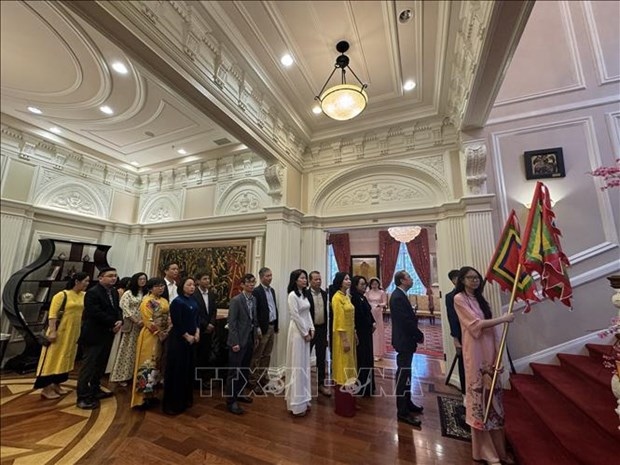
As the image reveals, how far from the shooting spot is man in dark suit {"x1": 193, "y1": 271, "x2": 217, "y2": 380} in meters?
3.01

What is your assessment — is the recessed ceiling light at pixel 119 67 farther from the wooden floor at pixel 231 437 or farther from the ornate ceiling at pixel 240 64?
the wooden floor at pixel 231 437

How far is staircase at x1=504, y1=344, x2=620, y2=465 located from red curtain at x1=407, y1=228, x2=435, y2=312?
566cm

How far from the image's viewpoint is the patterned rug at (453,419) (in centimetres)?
217

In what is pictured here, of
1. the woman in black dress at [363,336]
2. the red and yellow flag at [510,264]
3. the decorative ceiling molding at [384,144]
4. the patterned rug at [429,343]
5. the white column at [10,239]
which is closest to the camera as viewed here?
the white column at [10,239]

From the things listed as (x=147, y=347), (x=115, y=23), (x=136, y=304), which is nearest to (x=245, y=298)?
(x=147, y=347)

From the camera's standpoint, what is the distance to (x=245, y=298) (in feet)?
9.04

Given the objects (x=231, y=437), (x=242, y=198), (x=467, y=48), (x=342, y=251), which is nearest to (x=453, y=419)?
(x=231, y=437)

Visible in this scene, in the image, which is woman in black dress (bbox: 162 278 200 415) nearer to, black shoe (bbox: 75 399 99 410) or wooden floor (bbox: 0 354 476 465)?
wooden floor (bbox: 0 354 476 465)

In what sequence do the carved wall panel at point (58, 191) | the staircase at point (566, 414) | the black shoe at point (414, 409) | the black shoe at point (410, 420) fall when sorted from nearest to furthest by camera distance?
the carved wall panel at point (58, 191) < the staircase at point (566, 414) < the black shoe at point (410, 420) < the black shoe at point (414, 409)

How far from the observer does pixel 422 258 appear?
8.20 metres

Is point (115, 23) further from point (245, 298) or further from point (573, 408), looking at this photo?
point (573, 408)

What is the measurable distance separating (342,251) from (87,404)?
7346mm

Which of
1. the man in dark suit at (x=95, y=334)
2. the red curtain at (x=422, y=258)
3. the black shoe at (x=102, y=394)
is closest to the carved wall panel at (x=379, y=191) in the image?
the man in dark suit at (x=95, y=334)

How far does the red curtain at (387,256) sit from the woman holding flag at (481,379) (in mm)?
6538
